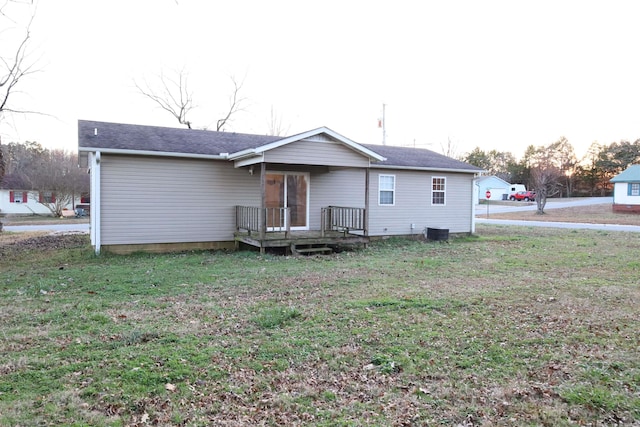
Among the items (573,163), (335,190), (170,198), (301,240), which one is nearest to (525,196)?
(573,163)

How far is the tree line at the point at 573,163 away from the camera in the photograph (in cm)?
5319

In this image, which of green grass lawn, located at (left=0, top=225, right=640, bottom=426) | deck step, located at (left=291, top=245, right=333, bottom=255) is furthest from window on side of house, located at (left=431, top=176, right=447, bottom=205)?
green grass lawn, located at (left=0, top=225, right=640, bottom=426)

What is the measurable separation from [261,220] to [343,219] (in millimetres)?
3352

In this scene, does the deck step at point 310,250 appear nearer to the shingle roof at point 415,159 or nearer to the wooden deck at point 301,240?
the wooden deck at point 301,240

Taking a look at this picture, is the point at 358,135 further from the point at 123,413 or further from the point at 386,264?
the point at 123,413

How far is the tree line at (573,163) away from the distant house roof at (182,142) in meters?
44.1

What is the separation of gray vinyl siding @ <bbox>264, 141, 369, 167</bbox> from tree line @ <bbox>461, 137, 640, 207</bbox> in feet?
146

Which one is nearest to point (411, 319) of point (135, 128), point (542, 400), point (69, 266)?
point (542, 400)

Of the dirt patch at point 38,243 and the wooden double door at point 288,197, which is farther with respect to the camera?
the wooden double door at point 288,197

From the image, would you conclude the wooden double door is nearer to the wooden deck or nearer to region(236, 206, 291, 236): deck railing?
region(236, 206, 291, 236): deck railing

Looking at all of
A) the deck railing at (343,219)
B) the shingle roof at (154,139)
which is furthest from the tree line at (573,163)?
the shingle roof at (154,139)

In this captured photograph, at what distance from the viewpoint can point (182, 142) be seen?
12742 mm

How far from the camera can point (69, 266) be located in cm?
948

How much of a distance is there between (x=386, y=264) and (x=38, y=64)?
14775 millimetres
